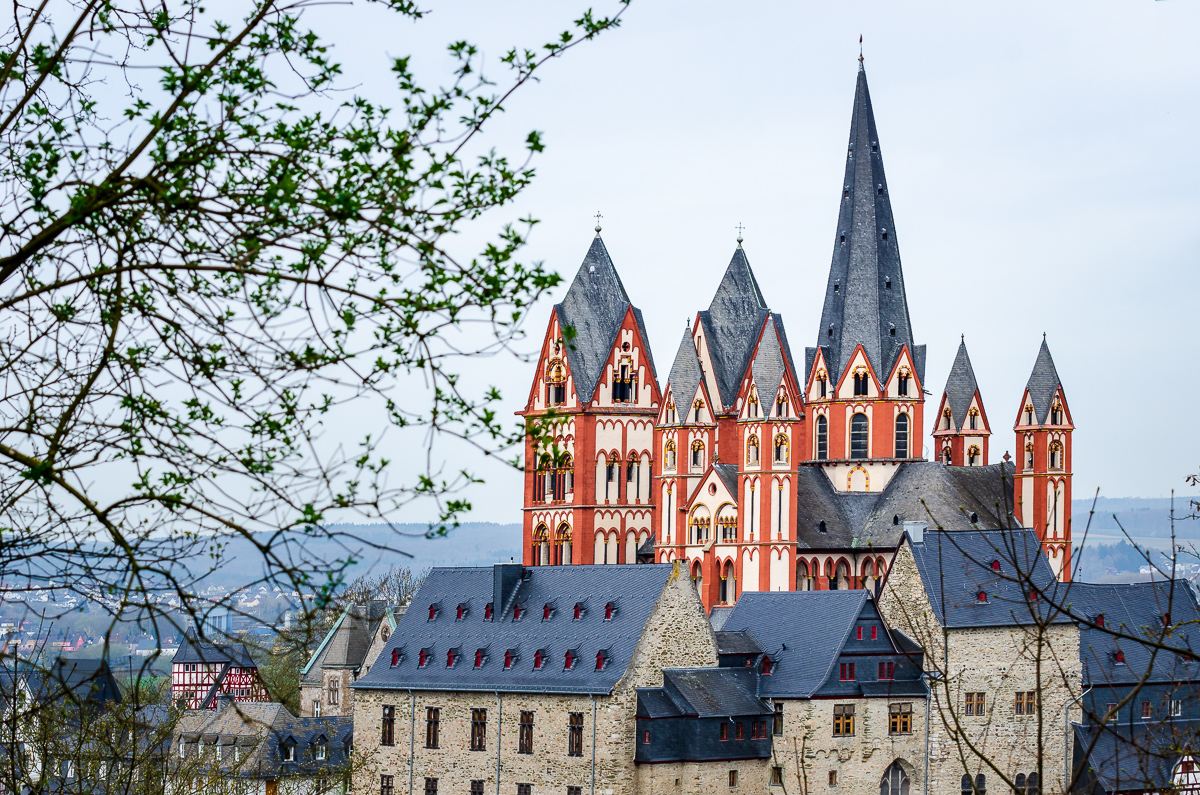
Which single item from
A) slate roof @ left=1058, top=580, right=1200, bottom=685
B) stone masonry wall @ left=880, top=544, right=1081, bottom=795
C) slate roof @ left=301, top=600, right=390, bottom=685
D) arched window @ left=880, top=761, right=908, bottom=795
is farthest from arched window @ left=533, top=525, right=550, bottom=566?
arched window @ left=880, top=761, right=908, bottom=795

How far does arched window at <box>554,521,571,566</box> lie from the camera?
3054 inches

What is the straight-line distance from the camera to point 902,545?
172ft

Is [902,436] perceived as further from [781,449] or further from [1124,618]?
[1124,618]

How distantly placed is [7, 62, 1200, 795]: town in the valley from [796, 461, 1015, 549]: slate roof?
142mm

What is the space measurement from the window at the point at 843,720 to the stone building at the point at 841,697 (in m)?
0.03

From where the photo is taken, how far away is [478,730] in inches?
1975

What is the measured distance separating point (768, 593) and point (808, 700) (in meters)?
6.42

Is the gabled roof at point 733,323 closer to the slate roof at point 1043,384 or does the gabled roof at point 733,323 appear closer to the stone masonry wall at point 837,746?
the slate roof at point 1043,384

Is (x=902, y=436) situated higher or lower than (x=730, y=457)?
higher

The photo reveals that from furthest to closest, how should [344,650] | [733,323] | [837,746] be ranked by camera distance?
[733,323] → [344,650] → [837,746]

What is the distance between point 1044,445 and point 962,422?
4.79 meters

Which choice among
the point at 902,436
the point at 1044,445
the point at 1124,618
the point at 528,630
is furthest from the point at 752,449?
the point at 528,630

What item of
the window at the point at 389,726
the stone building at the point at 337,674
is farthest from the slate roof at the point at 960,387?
the window at the point at 389,726

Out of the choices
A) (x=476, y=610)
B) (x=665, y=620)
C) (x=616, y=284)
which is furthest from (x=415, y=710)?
(x=616, y=284)
